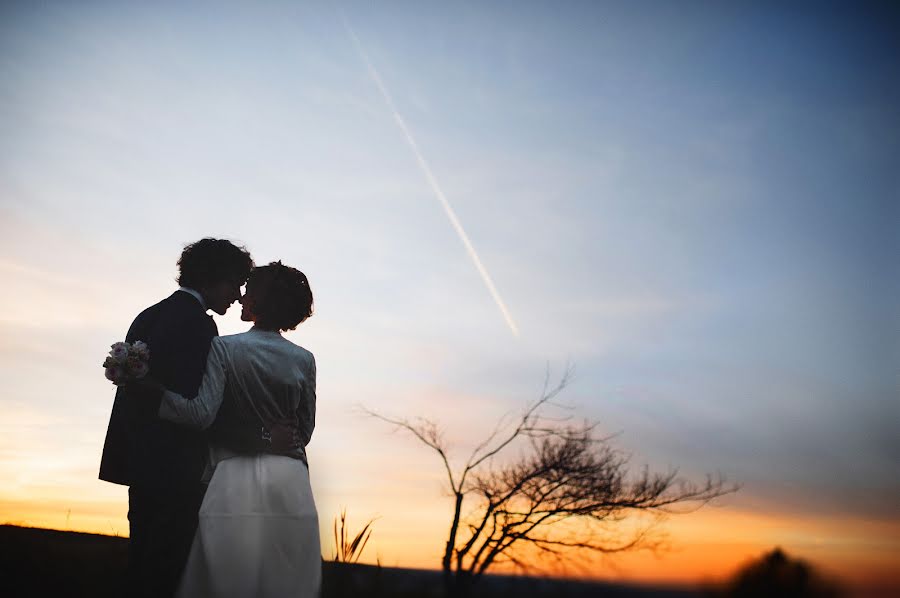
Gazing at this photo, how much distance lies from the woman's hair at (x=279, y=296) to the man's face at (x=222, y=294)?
25cm

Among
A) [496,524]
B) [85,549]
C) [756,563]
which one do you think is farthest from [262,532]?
[496,524]

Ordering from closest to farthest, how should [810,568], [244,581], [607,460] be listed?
1. [244,581]
2. [810,568]
3. [607,460]

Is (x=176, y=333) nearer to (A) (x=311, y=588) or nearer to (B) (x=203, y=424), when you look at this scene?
(B) (x=203, y=424)

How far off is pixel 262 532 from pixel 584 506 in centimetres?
1698

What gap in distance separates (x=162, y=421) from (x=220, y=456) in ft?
1.13

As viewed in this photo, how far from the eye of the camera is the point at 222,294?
4105 millimetres

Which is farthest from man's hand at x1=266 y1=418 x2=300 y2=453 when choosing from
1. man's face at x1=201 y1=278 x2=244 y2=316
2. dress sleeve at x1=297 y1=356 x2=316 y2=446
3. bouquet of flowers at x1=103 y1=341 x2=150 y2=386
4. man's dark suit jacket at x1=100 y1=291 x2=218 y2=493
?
man's face at x1=201 y1=278 x2=244 y2=316

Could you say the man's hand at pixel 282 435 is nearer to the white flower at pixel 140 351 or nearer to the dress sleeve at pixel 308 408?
the dress sleeve at pixel 308 408

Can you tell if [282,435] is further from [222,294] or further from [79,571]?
[79,571]

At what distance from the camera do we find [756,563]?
6488mm

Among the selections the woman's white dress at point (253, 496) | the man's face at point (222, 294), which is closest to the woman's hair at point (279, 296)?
the woman's white dress at point (253, 496)

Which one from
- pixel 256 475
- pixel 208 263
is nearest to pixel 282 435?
pixel 256 475

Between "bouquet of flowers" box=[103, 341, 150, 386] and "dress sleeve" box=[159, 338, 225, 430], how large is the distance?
184 mm

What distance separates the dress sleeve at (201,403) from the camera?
3.45 metres
